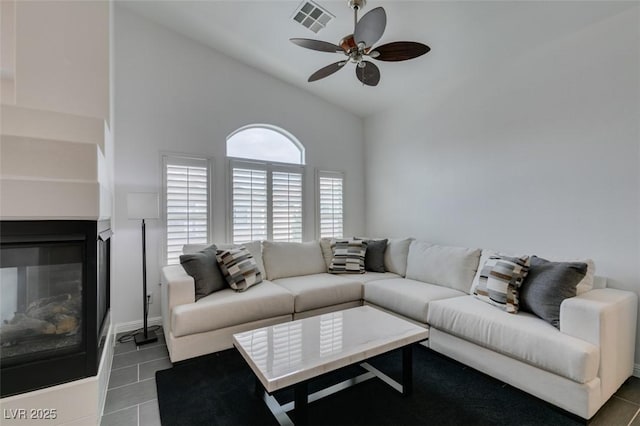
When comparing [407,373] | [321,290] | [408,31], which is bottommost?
[407,373]

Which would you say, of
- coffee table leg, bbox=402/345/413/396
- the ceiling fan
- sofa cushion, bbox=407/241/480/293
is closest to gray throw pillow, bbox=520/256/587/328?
sofa cushion, bbox=407/241/480/293

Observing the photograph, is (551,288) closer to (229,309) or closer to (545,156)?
(545,156)

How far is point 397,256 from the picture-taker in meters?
3.77

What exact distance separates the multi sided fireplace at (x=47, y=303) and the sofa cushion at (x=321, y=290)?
5.54 feet

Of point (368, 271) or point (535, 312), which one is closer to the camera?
point (535, 312)

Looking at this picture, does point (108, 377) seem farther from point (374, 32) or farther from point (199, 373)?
point (374, 32)

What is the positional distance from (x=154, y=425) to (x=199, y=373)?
Answer: 59cm

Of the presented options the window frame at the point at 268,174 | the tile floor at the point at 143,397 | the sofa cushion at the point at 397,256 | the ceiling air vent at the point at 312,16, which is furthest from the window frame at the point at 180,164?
the sofa cushion at the point at 397,256

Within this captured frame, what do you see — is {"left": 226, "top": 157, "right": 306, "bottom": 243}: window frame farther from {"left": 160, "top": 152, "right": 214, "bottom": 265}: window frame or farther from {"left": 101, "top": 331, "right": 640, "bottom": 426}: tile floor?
{"left": 101, "top": 331, "right": 640, "bottom": 426}: tile floor

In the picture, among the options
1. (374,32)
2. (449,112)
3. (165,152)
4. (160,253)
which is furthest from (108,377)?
(449,112)

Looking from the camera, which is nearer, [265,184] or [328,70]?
[328,70]

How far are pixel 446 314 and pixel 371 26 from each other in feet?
7.43

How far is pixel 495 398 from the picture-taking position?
2.03 meters

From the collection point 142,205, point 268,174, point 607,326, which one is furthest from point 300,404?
point 268,174
